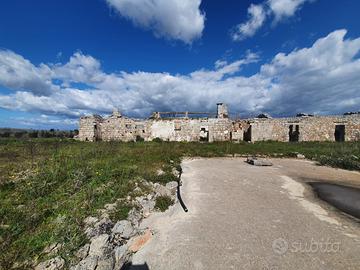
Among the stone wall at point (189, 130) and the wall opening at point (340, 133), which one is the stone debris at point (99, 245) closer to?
the stone wall at point (189, 130)

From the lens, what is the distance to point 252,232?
15.5 ft

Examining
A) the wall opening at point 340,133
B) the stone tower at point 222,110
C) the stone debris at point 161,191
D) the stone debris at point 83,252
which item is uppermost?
the stone tower at point 222,110

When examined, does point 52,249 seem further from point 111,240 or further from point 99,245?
point 111,240

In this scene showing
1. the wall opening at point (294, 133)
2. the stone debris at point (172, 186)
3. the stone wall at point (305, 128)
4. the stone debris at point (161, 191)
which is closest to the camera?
the stone debris at point (161, 191)

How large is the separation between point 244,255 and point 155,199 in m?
3.24

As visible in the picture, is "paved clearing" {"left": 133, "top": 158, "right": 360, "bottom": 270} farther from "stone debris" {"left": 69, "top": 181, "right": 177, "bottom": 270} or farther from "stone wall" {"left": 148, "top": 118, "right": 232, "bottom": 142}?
"stone wall" {"left": 148, "top": 118, "right": 232, "bottom": 142}

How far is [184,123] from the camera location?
2495 cm

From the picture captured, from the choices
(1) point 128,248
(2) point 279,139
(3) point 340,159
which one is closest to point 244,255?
(1) point 128,248

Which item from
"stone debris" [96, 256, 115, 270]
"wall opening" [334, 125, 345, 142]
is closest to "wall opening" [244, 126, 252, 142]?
"wall opening" [334, 125, 345, 142]

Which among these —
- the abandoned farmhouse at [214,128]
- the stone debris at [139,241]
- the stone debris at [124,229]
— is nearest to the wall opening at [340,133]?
the abandoned farmhouse at [214,128]

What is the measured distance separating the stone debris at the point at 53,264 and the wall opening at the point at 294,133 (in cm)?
2604

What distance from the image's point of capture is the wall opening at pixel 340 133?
24059mm

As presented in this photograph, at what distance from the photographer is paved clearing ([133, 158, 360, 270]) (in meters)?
3.82

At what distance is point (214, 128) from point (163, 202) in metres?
19.1
